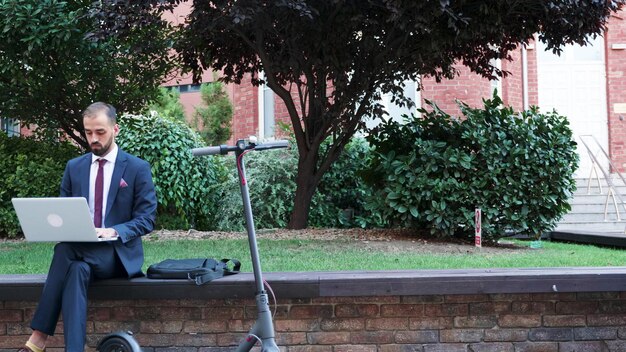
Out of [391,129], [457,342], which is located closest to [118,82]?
[391,129]

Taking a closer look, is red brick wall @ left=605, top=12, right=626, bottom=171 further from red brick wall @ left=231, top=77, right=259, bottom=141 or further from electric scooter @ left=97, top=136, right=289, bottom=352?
electric scooter @ left=97, top=136, right=289, bottom=352

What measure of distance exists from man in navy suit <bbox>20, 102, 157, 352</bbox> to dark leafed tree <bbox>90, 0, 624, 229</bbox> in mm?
3124

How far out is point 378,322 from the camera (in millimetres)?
5348

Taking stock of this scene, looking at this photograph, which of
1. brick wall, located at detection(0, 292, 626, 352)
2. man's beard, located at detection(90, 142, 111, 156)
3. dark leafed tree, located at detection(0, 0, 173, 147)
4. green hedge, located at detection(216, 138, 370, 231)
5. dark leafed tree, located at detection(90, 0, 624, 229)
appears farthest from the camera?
green hedge, located at detection(216, 138, 370, 231)

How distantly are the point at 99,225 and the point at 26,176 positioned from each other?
6.81 m

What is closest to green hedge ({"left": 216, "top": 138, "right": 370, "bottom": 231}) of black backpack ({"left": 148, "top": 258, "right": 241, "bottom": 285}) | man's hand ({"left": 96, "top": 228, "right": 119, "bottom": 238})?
black backpack ({"left": 148, "top": 258, "right": 241, "bottom": 285})

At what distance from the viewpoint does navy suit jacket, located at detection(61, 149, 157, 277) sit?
5008mm

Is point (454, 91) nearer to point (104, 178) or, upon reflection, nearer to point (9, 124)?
point (9, 124)

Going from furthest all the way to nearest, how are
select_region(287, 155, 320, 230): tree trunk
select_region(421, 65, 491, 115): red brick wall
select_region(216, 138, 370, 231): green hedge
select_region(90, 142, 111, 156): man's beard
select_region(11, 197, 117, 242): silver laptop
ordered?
1. select_region(421, 65, 491, 115): red brick wall
2. select_region(216, 138, 370, 231): green hedge
3. select_region(287, 155, 320, 230): tree trunk
4. select_region(90, 142, 111, 156): man's beard
5. select_region(11, 197, 117, 242): silver laptop

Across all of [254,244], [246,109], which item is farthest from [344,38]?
[246,109]

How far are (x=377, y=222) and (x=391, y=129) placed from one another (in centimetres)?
260

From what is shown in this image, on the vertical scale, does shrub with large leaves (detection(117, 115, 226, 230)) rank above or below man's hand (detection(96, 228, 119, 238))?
above

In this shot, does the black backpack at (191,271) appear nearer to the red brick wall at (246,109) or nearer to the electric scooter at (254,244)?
the electric scooter at (254,244)

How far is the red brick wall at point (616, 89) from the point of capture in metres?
17.6
